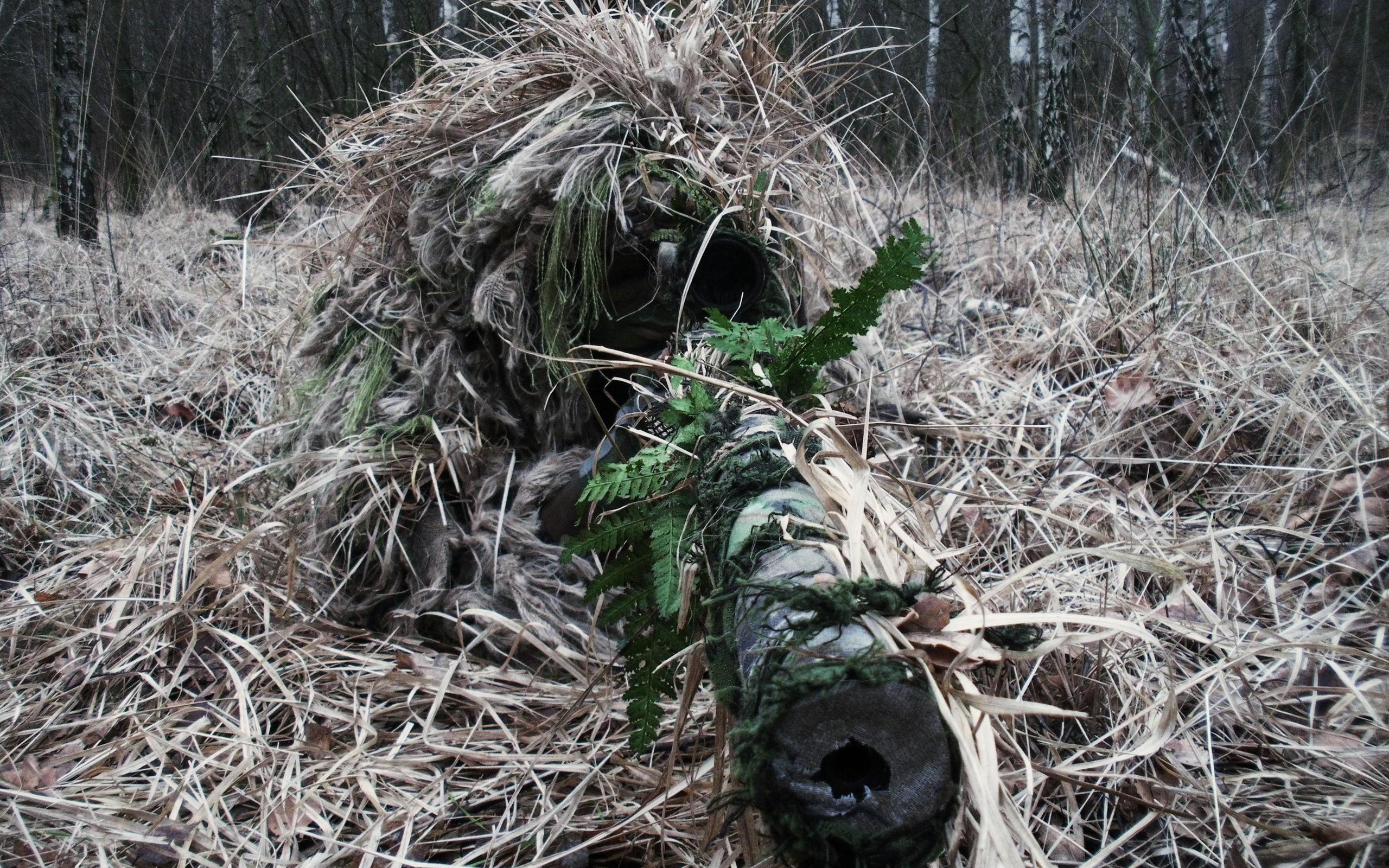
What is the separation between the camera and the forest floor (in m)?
1.39

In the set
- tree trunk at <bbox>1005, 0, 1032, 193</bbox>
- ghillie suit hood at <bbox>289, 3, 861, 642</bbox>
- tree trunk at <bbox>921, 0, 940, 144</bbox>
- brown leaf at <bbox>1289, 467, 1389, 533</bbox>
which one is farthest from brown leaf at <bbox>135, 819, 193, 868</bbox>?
tree trunk at <bbox>921, 0, 940, 144</bbox>

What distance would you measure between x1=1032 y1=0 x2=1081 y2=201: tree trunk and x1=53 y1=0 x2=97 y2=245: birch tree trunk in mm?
4915

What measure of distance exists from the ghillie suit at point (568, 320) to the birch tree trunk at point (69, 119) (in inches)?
130

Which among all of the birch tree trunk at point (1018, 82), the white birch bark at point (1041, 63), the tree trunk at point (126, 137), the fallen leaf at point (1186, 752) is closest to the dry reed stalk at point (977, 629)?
the fallen leaf at point (1186, 752)

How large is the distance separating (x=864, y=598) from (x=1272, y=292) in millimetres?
2834

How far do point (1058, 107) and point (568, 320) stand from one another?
3.91 meters

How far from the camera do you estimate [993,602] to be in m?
1.46

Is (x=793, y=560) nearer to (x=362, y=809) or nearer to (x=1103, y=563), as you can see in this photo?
(x=362, y=809)

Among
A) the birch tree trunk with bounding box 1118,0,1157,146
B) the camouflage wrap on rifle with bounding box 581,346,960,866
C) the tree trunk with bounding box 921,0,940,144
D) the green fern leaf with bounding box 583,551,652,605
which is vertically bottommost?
the green fern leaf with bounding box 583,551,652,605

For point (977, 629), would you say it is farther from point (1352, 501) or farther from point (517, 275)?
point (1352, 501)

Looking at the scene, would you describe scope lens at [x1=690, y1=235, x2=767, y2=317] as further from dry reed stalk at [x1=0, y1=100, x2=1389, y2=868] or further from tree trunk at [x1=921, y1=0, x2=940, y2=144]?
tree trunk at [x1=921, y1=0, x2=940, y2=144]

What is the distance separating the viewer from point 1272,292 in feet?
9.66

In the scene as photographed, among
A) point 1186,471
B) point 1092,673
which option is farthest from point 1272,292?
point 1092,673

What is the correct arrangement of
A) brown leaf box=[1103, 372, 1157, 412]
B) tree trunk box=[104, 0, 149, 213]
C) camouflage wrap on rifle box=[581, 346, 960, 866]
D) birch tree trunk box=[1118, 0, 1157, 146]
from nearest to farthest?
camouflage wrap on rifle box=[581, 346, 960, 866] < brown leaf box=[1103, 372, 1157, 412] < birch tree trunk box=[1118, 0, 1157, 146] < tree trunk box=[104, 0, 149, 213]
